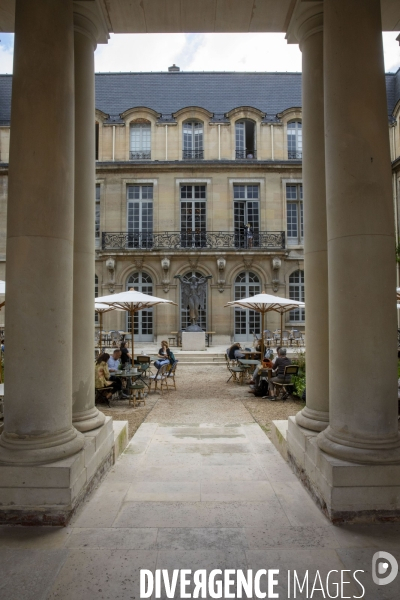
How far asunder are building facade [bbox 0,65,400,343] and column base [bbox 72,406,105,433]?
17867mm

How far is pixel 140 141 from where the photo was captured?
2356 centimetres

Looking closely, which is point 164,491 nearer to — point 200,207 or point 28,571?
point 28,571

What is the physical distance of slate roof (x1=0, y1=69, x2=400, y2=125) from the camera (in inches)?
956

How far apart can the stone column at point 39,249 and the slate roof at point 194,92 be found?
2191 centimetres

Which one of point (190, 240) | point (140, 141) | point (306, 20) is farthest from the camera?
point (140, 141)

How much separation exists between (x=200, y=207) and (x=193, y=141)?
3835mm

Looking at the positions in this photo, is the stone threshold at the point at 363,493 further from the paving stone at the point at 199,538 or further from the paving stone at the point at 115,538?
the paving stone at the point at 115,538

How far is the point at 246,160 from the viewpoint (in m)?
22.9

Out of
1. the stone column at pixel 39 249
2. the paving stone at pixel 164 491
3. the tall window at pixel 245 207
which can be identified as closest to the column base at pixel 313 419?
the paving stone at pixel 164 491

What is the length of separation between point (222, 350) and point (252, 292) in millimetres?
5072

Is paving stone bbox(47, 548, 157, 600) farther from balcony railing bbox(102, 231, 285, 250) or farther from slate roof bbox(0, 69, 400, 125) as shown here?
slate roof bbox(0, 69, 400, 125)

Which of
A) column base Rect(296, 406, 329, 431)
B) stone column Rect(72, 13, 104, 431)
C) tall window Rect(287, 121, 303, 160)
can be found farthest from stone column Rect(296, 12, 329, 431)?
tall window Rect(287, 121, 303, 160)

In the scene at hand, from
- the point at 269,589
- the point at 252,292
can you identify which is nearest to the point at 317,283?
the point at 269,589

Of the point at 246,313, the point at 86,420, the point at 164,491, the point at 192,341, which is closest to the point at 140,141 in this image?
the point at 246,313
